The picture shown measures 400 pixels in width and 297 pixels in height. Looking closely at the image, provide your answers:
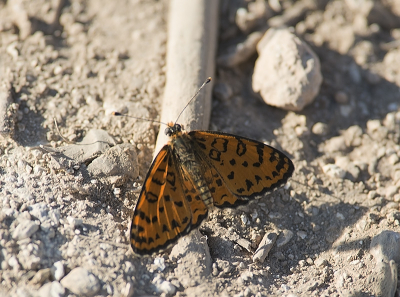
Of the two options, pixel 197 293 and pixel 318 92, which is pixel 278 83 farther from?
pixel 197 293

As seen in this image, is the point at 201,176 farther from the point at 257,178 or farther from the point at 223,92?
the point at 223,92

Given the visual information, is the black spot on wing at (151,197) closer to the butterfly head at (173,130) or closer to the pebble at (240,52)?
the butterfly head at (173,130)

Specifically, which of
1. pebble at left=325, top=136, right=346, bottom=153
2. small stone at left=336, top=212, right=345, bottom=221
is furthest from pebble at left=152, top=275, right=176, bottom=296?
pebble at left=325, top=136, right=346, bottom=153

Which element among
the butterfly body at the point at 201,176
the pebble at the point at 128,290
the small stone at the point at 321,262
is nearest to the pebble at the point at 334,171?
the butterfly body at the point at 201,176

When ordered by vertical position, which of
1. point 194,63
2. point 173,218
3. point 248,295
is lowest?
point 248,295

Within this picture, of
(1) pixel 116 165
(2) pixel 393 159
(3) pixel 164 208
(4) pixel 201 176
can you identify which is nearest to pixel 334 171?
(2) pixel 393 159

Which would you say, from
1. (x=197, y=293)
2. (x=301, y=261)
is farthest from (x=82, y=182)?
(x=301, y=261)
